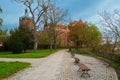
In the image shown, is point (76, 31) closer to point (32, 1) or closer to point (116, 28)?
point (32, 1)

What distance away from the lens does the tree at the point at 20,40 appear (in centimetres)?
6881

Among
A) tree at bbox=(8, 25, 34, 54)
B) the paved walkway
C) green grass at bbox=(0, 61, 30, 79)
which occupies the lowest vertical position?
the paved walkway

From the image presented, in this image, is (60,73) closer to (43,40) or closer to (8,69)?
(8,69)

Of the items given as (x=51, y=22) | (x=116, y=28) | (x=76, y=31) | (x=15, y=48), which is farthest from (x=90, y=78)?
(x=76, y=31)

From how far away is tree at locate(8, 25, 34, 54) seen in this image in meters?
68.8

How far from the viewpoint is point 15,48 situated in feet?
226

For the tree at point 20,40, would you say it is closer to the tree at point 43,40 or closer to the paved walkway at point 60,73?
the tree at point 43,40

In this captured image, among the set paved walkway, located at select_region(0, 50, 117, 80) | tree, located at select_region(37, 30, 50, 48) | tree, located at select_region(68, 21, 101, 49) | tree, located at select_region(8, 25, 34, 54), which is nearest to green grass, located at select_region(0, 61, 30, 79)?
paved walkway, located at select_region(0, 50, 117, 80)

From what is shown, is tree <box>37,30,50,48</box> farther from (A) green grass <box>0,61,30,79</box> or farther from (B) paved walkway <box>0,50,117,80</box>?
(A) green grass <box>0,61,30,79</box>

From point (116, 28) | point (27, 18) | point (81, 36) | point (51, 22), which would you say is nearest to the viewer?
point (116, 28)

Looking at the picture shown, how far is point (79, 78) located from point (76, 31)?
67.0m

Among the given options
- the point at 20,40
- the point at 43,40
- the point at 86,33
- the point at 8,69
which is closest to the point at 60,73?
the point at 8,69

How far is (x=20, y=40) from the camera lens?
6962 centimetres

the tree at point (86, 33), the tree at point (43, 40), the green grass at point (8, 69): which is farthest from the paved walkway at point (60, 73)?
the tree at point (43, 40)
